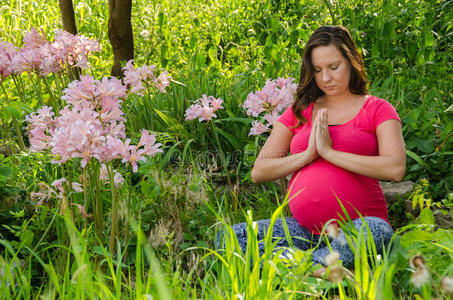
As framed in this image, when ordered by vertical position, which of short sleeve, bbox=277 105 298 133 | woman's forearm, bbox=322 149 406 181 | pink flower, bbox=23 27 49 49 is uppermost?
pink flower, bbox=23 27 49 49

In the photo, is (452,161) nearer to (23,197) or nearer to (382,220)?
(382,220)

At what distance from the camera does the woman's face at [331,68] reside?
2.44 metres

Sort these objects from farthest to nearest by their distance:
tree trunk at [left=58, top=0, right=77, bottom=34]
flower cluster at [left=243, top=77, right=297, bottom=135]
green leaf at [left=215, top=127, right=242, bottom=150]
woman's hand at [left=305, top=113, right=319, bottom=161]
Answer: tree trunk at [left=58, top=0, right=77, bottom=34], green leaf at [left=215, top=127, right=242, bottom=150], flower cluster at [left=243, top=77, right=297, bottom=135], woman's hand at [left=305, top=113, right=319, bottom=161]

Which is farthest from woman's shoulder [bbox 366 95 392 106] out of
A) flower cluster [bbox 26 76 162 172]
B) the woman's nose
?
flower cluster [bbox 26 76 162 172]

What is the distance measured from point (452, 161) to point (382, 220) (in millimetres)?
1013

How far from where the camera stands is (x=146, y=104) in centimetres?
396

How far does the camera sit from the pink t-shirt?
2.35m

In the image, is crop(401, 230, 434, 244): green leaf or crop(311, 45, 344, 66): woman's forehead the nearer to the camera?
crop(401, 230, 434, 244): green leaf

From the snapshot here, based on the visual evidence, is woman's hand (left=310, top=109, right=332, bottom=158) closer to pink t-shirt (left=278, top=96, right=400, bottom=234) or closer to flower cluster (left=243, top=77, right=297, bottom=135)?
pink t-shirt (left=278, top=96, right=400, bottom=234)

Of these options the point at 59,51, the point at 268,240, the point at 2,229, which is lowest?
the point at 2,229

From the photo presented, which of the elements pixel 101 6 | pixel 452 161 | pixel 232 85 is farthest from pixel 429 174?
pixel 101 6

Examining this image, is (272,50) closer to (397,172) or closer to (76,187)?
(397,172)

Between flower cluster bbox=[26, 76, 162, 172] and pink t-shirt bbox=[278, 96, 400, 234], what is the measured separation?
747mm

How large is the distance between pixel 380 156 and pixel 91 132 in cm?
125
